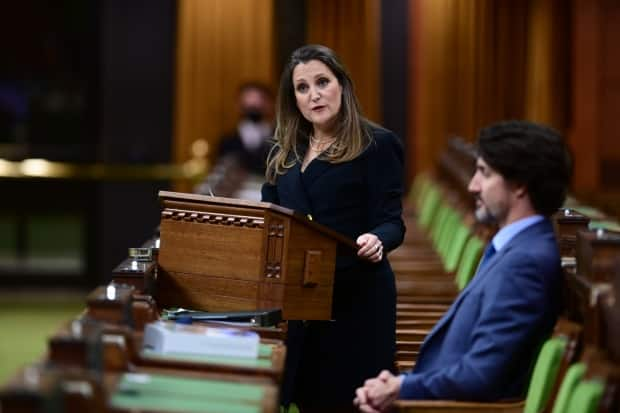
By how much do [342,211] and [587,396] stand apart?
4.76 feet

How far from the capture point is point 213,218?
403cm

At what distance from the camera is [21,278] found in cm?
1237

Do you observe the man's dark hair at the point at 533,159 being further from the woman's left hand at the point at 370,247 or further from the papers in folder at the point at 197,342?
the woman's left hand at the point at 370,247

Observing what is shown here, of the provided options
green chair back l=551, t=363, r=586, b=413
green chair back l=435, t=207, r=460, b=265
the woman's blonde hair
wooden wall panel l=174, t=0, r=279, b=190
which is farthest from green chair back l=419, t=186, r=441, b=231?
green chair back l=551, t=363, r=586, b=413

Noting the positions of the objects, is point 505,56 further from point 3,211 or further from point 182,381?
point 182,381

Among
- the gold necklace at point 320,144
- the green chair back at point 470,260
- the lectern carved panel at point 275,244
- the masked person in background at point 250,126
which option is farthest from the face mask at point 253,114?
the lectern carved panel at point 275,244

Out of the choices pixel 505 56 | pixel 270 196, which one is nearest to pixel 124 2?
pixel 505 56

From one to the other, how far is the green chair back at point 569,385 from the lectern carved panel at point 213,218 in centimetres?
107

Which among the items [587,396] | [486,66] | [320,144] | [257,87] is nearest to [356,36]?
[257,87]

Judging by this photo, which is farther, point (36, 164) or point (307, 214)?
point (36, 164)

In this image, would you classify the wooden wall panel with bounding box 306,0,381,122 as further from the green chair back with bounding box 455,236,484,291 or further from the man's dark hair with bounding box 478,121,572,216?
the man's dark hair with bounding box 478,121,572,216

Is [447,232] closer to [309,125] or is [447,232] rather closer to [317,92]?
[309,125]

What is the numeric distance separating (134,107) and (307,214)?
316 inches

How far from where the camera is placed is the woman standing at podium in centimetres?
421
